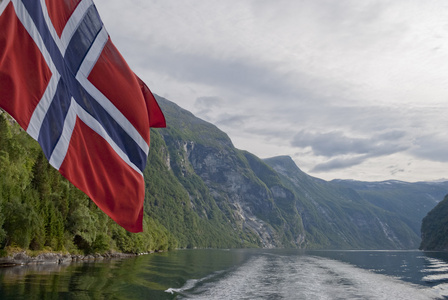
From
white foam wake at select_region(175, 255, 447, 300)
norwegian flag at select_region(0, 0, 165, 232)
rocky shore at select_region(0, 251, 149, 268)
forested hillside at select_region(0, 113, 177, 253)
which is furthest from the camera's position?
forested hillside at select_region(0, 113, 177, 253)

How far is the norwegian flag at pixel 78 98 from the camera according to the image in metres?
6.90

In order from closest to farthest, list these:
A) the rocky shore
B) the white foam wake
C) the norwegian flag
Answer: the norwegian flag
the white foam wake
the rocky shore

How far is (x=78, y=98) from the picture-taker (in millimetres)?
8320

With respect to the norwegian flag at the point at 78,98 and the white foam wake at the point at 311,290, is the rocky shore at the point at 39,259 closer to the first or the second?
the white foam wake at the point at 311,290

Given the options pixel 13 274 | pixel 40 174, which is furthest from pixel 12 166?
pixel 13 274

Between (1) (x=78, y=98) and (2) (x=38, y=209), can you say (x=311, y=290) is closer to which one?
(2) (x=38, y=209)

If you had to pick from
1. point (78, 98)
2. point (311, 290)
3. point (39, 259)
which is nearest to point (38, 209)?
point (39, 259)

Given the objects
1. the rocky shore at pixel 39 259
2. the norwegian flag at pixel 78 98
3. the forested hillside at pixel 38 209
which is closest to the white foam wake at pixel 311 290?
the rocky shore at pixel 39 259

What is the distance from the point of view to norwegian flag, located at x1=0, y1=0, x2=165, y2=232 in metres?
6.90

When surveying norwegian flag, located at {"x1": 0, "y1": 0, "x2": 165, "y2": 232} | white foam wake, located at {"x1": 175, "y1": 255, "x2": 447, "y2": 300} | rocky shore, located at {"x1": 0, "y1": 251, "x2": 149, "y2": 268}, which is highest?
norwegian flag, located at {"x1": 0, "y1": 0, "x2": 165, "y2": 232}

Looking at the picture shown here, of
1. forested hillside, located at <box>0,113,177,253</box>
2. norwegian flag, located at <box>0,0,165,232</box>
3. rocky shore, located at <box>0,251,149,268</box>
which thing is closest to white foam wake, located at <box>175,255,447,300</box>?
rocky shore, located at <box>0,251,149,268</box>

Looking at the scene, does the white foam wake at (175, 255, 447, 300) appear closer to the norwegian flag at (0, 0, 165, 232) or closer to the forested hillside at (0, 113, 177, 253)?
the forested hillside at (0, 113, 177, 253)

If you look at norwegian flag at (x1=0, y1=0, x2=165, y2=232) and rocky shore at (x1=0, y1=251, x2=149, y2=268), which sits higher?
norwegian flag at (x1=0, y1=0, x2=165, y2=232)

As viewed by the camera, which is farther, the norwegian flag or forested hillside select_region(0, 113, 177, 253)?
forested hillside select_region(0, 113, 177, 253)
